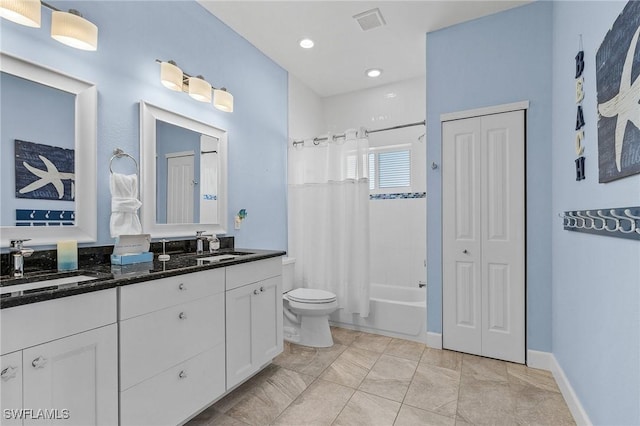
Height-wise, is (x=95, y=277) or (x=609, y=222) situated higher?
(x=609, y=222)

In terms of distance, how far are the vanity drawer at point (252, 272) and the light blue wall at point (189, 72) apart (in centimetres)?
61

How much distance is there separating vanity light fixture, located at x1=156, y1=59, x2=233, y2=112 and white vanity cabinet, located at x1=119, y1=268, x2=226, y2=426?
1.28 metres

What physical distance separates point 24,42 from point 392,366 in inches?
115

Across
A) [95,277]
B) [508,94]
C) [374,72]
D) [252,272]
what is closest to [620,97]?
[508,94]

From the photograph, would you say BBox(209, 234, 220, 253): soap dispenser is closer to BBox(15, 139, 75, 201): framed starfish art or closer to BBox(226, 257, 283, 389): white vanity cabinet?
BBox(226, 257, 283, 389): white vanity cabinet

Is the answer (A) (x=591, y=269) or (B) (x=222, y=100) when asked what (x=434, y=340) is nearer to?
(A) (x=591, y=269)

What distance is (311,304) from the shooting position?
8.82ft

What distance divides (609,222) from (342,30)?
2365 mm

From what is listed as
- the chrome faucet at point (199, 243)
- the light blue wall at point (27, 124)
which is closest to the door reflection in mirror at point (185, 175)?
the chrome faucet at point (199, 243)

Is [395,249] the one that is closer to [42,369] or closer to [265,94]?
[265,94]

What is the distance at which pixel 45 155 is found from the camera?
5.14ft

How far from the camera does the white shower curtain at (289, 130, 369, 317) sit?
3.04 meters

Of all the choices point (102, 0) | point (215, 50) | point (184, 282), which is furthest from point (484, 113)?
point (102, 0)

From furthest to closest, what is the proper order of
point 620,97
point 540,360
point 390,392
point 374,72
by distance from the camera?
point 374,72 → point 540,360 → point 390,392 → point 620,97
